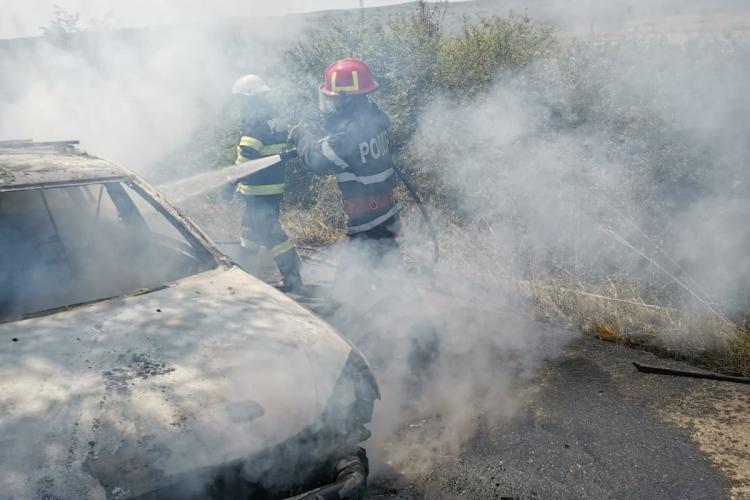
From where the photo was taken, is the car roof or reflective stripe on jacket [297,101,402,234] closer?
the car roof

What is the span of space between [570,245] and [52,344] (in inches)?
183

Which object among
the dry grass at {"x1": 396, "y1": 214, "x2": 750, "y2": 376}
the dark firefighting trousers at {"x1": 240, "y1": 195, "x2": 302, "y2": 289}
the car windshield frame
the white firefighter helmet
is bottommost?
the dry grass at {"x1": 396, "y1": 214, "x2": 750, "y2": 376}

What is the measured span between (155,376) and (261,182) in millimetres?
3281

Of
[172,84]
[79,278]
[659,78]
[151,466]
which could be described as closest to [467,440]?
[151,466]

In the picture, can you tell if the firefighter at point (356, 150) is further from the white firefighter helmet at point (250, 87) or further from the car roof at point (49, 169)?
the car roof at point (49, 169)

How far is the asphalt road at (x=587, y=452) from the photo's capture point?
2.80m

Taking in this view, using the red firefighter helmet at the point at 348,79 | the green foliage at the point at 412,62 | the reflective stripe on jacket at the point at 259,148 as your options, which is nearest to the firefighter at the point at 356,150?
the red firefighter helmet at the point at 348,79

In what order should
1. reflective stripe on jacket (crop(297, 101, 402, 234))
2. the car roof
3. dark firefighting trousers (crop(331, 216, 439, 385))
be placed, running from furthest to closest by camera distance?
dark firefighting trousers (crop(331, 216, 439, 385)), reflective stripe on jacket (crop(297, 101, 402, 234)), the car roof

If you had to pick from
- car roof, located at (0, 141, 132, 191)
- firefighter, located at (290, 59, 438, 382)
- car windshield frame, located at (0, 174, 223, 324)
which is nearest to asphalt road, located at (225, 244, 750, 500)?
firefighter, located at (290, 59, 438, 382)

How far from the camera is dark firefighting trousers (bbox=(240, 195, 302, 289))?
542 centimetres

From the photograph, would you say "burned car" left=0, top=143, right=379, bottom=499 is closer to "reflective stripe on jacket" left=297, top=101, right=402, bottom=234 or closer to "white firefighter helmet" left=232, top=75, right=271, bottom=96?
"reflective stripe on jacket" left=297, top=101, right=402, bottom=234

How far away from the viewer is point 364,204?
443cm

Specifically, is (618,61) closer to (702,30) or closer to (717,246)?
(717,246)

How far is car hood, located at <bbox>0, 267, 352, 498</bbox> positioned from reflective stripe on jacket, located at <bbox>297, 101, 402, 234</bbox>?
1621 millimetres
